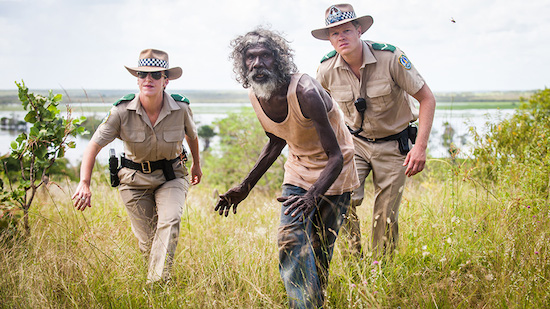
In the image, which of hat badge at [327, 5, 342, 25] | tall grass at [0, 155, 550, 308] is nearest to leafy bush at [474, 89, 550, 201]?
tall grass at [0, 155, 550, 308]

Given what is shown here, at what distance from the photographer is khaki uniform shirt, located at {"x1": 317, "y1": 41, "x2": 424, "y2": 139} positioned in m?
3.65

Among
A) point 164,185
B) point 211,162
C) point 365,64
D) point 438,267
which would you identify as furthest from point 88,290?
point 211,162

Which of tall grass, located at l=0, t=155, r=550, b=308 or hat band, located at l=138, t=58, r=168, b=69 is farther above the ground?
hat band, located at l=138, t=58, r=168, b=69

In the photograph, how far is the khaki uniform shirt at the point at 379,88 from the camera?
3648 mm

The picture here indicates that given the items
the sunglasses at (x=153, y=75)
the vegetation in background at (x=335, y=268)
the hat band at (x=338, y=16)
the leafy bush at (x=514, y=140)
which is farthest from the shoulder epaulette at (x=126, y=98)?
the leafy bush at (x=514, y=140)

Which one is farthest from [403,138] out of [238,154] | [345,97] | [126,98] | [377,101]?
[238,154]

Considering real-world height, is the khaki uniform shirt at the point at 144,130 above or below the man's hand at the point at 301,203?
above

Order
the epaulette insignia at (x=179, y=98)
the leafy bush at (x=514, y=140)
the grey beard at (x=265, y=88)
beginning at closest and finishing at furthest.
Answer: the grey beard at (x=265, y=88)
the epaulette insignia at (x=179, y=98)
the leafy bush at (x=514, y=140)

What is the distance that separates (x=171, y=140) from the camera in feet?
12.9

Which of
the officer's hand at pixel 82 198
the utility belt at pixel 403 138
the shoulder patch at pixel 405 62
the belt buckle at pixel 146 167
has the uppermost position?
the shoulder patch at pixel 405 62

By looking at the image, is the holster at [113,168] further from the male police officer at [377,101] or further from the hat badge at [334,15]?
the hat badge at [334,15]

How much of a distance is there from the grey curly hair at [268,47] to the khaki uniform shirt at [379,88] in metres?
0.95

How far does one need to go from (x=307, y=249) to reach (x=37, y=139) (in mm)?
3106

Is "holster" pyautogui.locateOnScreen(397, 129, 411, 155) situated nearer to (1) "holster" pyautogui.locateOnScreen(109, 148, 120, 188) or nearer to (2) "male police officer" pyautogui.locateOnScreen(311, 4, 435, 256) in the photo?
(2) "male police officer" pyautogui.locateOnScreen(311, 4, 435, 256)
